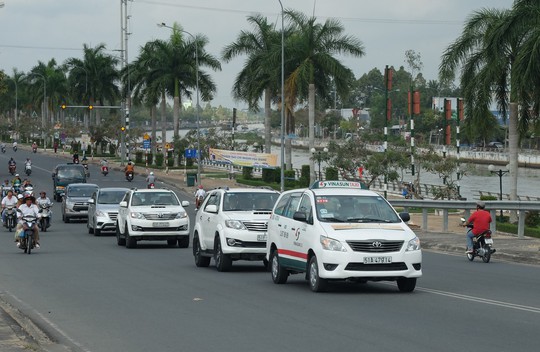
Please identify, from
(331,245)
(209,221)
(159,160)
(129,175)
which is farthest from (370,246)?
(159,160)

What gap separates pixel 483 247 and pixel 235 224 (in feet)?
24.2

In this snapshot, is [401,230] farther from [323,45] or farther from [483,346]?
[323,45]

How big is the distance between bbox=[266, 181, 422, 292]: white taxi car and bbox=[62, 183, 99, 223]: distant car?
99.0 feet

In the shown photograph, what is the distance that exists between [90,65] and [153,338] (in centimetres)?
12456

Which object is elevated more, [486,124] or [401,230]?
[486,124]

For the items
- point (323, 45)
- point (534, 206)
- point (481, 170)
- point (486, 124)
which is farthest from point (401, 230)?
point (481, 170)

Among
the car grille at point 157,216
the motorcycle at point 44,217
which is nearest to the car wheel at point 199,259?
the car grille at point 157,216

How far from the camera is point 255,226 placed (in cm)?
2339

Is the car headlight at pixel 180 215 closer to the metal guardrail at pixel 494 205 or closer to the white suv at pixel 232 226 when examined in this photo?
the white suv at pixel 232 226

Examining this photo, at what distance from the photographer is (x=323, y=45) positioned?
73812 mm

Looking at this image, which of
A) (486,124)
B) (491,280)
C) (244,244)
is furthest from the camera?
(486,124)

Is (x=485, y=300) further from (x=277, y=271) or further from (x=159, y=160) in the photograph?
(x=159, y=160)

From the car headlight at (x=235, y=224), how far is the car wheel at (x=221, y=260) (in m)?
0.45

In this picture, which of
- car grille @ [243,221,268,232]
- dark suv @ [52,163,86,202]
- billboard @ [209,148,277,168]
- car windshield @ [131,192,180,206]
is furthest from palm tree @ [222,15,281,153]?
car grille @ [243,221,268,232]
